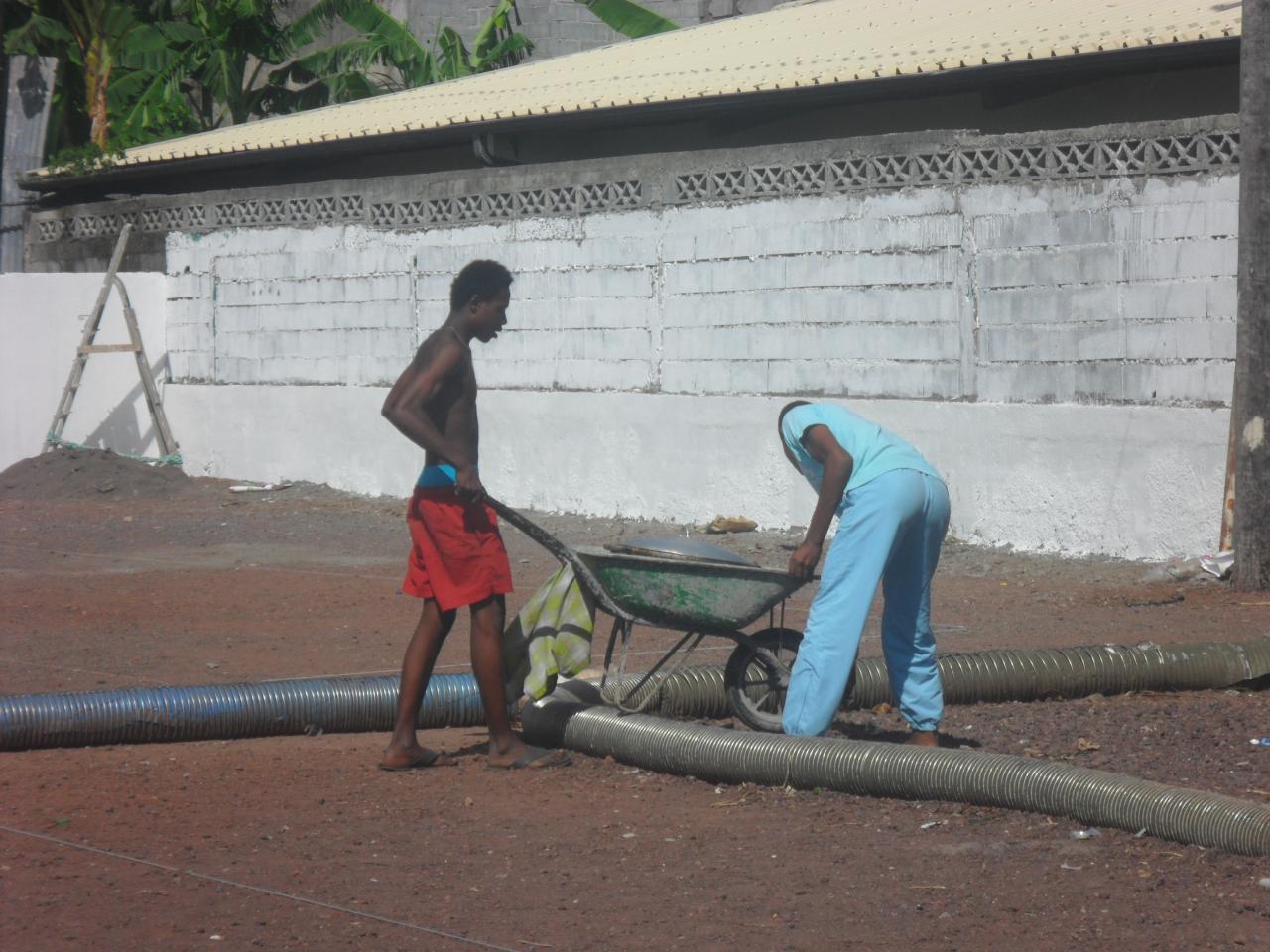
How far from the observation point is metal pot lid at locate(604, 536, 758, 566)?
221 inches

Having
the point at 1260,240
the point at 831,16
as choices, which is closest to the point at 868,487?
the point at 1260,240

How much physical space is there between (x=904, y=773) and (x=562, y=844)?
3.60 ft

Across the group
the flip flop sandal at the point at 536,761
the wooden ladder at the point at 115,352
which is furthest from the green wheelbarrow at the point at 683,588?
Answer: the wooden ladder at the point at 115,352

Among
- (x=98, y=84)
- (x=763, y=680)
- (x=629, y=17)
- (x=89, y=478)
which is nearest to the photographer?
(x=763, y=680)

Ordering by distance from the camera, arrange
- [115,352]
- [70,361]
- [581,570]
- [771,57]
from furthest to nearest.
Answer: [70,361] → [115,352] → [771,57] → [581,570]

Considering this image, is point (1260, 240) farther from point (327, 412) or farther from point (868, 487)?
point (327, 412)

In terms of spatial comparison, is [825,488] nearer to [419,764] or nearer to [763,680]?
[763,680]

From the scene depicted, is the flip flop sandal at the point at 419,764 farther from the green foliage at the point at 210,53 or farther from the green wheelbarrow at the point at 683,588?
the green foliage at the point at 210,53

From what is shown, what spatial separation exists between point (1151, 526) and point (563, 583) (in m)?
5.69

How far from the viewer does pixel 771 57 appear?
15.5 metres

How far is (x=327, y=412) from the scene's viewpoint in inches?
630

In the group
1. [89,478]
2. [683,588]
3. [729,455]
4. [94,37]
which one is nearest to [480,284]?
[683,588]

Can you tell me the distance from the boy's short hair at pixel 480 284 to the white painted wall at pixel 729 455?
5.81 m

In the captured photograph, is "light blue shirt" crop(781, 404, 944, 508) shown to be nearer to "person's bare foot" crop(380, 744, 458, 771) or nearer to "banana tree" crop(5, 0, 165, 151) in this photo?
"person's bare foot" crop(380, 744, 458, 771)
